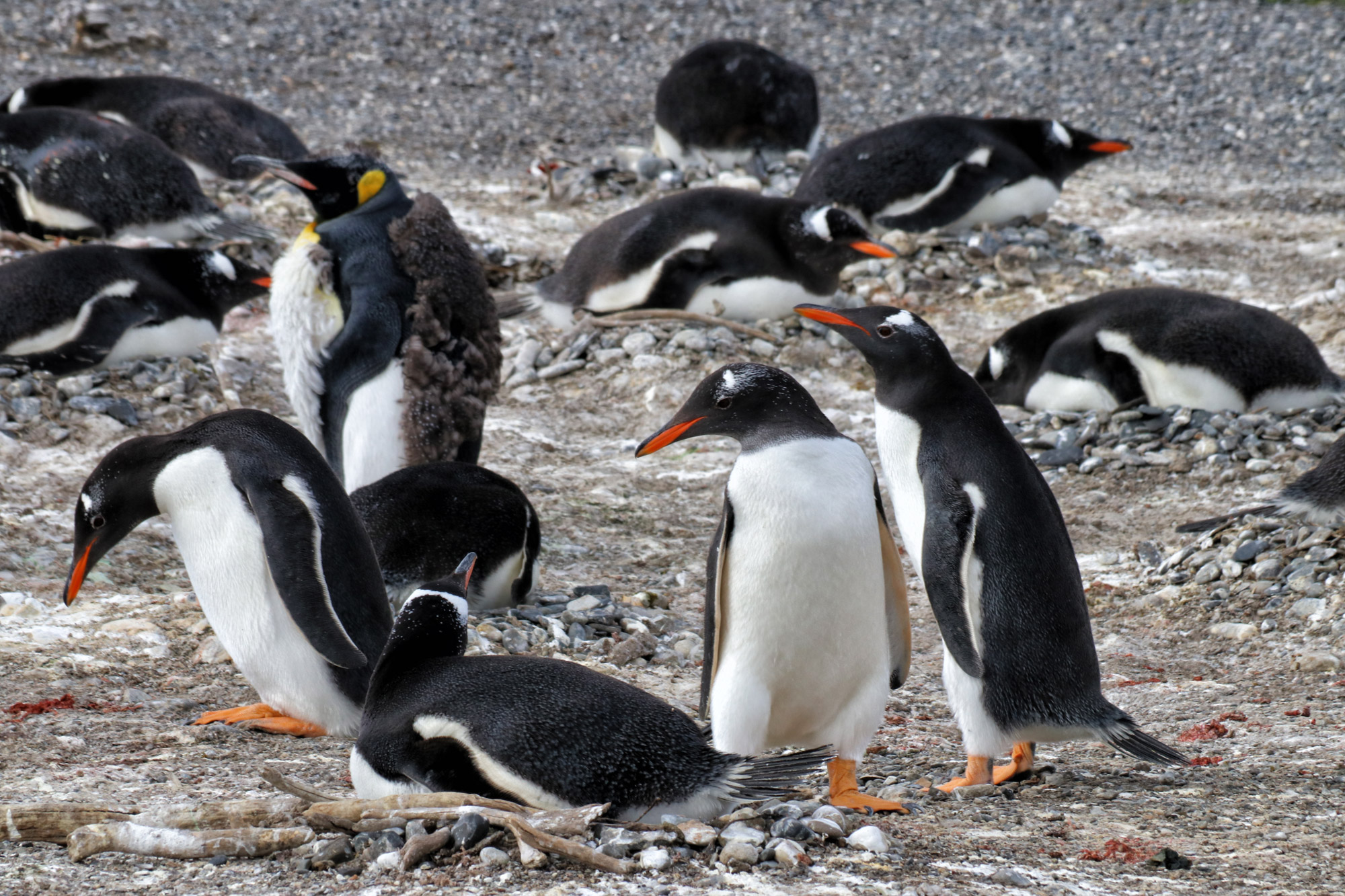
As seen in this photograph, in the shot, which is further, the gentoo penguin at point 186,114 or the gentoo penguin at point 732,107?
the gentoo penguin at point 732,107

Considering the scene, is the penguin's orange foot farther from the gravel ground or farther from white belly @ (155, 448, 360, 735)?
white belly @ (155, 448, 360, 735)

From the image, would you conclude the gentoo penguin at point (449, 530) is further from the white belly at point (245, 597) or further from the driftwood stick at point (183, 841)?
the driftwood stick at point (183, 841)

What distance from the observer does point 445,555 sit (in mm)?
4133

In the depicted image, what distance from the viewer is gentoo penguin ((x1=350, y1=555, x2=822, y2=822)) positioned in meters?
2.31

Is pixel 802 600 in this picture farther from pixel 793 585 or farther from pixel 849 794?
pixel 849 794

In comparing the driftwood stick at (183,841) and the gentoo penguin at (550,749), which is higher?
the gentoo penguin at (550,749)

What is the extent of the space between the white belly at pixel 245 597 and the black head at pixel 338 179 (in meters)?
1.86

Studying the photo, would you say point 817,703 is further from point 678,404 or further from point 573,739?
point 678,404

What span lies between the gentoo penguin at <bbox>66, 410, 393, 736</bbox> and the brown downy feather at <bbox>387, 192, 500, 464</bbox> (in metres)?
1.21

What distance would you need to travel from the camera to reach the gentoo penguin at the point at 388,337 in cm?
464

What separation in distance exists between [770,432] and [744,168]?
7242 mm

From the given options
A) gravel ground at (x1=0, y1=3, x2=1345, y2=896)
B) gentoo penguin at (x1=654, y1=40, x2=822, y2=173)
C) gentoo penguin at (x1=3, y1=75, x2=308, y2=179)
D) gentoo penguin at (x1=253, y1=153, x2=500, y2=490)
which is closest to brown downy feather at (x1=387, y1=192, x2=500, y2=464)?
gentoo penguin at (x1=253, y1=153, x2=500, y2=490)

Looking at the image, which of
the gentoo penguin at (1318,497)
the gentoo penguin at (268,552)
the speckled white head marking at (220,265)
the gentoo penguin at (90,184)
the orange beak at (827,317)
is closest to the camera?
the gentoo penguin at (268,552)

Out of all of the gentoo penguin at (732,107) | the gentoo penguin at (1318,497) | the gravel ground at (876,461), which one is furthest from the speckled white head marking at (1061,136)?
the gentoo penguin at (1318,497)
